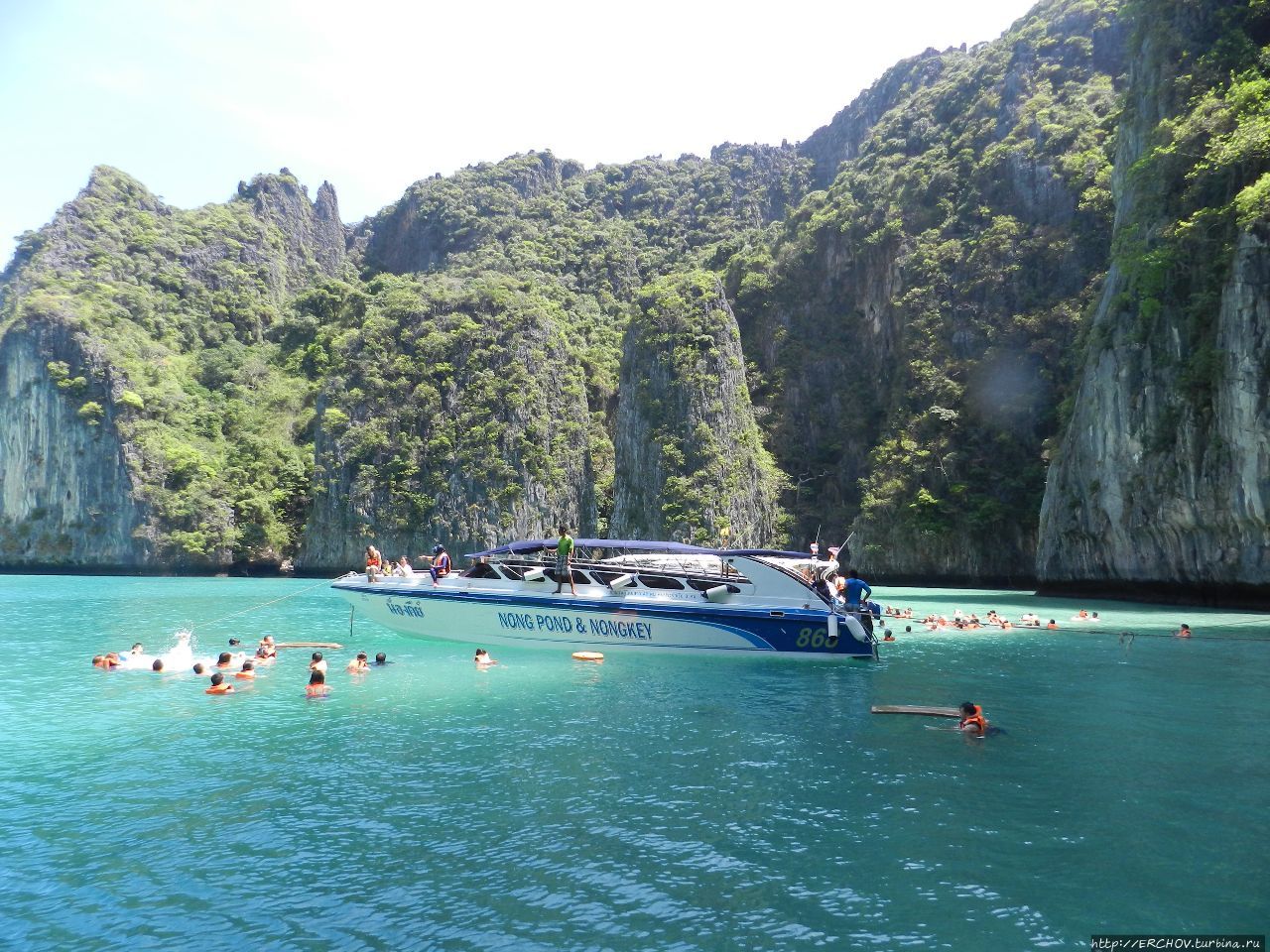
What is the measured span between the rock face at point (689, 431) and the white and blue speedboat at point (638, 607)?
39030mm

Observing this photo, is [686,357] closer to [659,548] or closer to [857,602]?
[659,548]

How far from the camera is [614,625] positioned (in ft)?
64.4

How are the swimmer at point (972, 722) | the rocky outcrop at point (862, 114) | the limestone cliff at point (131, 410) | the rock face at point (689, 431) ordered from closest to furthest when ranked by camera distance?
the swimmer at point (972, 722) < the rock face at point (689, 431) < the limestone cliff at point (131, 410) < the rocky outcrop at point (862, 114)

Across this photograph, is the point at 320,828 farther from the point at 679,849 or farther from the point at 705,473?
the point at 705,473

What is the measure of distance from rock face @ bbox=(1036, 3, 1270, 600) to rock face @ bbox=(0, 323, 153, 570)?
70441mm

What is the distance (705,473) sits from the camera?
6156cm

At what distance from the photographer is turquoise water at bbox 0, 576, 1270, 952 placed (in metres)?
6.00

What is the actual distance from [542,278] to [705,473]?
41.3 meters

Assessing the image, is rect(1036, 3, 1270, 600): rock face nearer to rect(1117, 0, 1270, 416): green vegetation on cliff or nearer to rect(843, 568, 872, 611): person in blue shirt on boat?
rect(1117, 0, 1270, 416): green vegetation on cliff

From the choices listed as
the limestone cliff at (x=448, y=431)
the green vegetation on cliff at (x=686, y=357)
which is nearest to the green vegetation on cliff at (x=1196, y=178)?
the green vegetation on cliff at (x=686, y=357)

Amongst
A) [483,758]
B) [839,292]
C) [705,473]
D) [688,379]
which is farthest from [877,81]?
[483,758]

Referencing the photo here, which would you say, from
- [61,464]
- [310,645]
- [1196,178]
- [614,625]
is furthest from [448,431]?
[1196,178]

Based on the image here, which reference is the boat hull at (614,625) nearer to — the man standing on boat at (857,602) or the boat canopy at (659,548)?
the man standing on boat at (857,602)

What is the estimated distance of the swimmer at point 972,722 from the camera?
11500 millimetres
